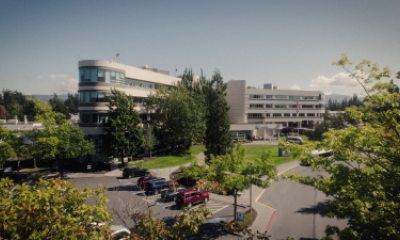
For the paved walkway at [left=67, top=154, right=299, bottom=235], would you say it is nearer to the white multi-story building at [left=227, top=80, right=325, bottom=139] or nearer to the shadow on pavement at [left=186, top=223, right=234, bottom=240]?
the shadow on pavement at [left=186, top=223, right=234, bottom=240]

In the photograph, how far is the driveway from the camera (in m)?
22.6

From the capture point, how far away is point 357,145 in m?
10.4

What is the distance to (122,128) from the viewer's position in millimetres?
42281

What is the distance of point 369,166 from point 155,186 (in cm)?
2526

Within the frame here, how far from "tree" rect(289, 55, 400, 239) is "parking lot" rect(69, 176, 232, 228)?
47.3 ft

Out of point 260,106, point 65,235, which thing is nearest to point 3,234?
point 65,235

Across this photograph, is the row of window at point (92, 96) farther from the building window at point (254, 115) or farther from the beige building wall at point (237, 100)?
the building window at point (254, 115)

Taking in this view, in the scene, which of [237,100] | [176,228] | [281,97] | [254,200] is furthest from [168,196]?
[281,97]

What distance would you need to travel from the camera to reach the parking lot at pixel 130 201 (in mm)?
24802

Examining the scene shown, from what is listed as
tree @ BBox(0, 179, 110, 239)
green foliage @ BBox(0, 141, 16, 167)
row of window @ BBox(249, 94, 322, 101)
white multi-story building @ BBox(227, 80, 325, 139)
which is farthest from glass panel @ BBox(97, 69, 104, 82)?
row of window @ BBox(249, 94, 322, 101)

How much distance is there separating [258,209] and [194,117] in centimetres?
2703

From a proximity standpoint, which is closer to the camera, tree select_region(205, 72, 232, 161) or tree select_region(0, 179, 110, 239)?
tree select_region(0, 179, 110, 239)

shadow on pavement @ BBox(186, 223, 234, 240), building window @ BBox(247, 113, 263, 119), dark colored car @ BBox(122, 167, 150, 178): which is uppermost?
building window @ BBox(247, 113, 263, 119)

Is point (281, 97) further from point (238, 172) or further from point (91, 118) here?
point (238, 172)
